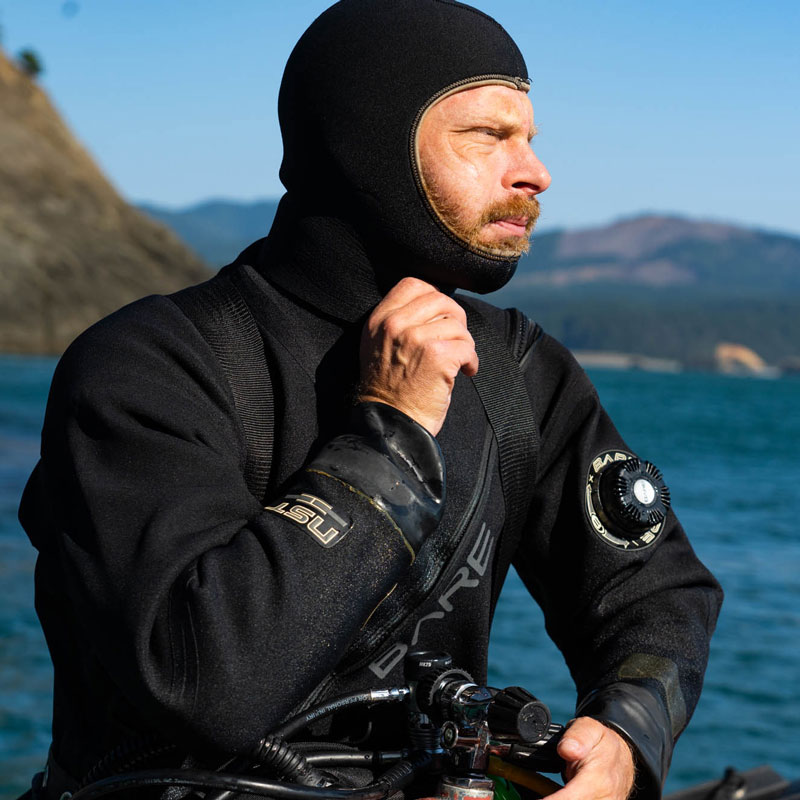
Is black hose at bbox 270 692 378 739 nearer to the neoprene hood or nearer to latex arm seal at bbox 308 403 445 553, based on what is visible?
latex arm seal at bbox 308 403 445 553

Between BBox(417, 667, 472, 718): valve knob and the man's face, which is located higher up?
the man's face

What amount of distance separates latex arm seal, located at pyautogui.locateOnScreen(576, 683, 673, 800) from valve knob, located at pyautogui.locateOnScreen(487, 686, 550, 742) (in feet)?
0.49

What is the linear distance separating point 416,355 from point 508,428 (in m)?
0.50

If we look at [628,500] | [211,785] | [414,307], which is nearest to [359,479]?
[414,307]

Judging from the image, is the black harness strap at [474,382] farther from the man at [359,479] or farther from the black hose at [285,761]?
the black hose at [285,761]

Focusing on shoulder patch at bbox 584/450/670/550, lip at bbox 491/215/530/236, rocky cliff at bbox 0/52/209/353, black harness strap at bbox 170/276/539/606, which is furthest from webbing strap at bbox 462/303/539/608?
rocky cliff at bbox 0/52/209/353

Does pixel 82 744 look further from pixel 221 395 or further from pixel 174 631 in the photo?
pixel 221 395

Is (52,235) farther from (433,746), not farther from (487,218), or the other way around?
(433,746)

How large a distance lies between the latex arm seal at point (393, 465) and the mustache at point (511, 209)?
54cm

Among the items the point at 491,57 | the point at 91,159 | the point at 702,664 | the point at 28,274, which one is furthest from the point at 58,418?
the point at 91,159

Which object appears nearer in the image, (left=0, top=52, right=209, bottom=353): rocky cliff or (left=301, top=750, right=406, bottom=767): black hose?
(left=301, top=750, right=406, bottom=767): black hose

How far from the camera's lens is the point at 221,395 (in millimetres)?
2164

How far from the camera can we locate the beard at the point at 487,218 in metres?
2.38

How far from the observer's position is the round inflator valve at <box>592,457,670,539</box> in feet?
8.33
